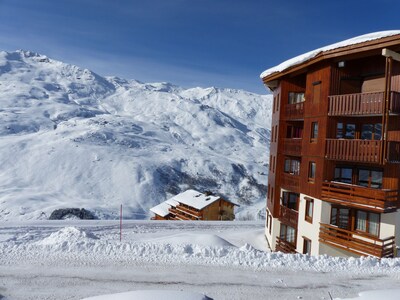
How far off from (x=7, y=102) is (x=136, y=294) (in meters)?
202

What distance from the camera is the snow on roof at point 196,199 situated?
46031 millimetres

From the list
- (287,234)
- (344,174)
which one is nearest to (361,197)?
(344,174)

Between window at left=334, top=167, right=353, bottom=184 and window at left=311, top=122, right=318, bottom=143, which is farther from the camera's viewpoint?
window at left=311, top=122, right=318, bottom=143

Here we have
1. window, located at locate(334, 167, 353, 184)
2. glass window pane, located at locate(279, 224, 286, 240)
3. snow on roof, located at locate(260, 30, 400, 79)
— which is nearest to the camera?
snow on roof, located at locate(260, 30, 400, 79)

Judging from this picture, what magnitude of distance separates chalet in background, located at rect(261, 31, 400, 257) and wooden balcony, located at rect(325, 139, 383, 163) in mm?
46

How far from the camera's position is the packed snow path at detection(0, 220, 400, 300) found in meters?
10.7

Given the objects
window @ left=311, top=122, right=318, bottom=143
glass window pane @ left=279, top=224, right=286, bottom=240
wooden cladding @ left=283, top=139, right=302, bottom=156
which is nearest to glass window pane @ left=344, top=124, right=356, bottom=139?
window @ left=311, top=122, right=318, bottom=143

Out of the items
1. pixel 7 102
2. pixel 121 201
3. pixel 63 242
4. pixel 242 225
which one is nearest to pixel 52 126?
pixel 7 102

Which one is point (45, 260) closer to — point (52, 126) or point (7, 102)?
point (52, 126)

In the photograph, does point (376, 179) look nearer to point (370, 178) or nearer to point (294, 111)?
point (370, 178)

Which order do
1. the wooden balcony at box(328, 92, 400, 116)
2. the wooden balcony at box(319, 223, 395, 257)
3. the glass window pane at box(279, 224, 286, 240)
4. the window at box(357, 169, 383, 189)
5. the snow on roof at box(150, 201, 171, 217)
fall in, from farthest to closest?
the snow on roof at box(150, 201, 171, 217)
the glass window pane at box(279, 224, 286, 240)
the window at box(357, 169, 383, 189)
the wooden balcony at box(328, 92, 400, 116)
the wooden balcony at box(319, 223, 395, 257)

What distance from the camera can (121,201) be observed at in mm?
77375

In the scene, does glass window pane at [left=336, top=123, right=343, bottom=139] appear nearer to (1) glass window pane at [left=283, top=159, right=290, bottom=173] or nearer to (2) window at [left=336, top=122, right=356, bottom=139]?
(2) window at [left=336, top=122, right=356, bottom=139]

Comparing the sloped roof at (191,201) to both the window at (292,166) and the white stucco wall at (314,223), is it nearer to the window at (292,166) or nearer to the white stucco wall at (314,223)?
the window at (292,166)
